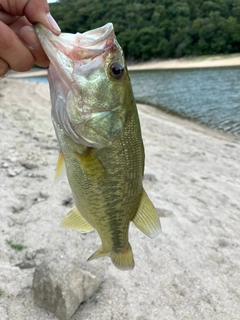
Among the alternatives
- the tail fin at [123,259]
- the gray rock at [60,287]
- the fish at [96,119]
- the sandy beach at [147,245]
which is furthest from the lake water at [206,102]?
the fish at [96,119]

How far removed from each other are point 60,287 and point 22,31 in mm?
2149

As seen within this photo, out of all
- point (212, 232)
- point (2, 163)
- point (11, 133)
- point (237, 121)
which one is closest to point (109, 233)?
point (212, 232)

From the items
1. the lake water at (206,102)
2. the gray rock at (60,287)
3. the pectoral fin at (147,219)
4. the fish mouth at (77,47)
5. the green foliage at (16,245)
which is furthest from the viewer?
the lake water at (206,102)

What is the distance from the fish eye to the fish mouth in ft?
0.22

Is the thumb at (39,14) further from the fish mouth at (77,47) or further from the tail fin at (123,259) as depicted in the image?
the tail fin at (123,259)

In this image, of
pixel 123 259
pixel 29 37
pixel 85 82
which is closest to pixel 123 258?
pixel 123 259

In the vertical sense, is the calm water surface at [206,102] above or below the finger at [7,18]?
A: below

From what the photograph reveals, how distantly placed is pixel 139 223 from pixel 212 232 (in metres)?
3.07

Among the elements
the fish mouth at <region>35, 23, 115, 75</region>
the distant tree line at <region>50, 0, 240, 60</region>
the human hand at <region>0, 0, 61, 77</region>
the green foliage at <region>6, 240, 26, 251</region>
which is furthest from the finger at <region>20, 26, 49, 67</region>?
the distant tree line at <region>50, 0, 240, 60</region>

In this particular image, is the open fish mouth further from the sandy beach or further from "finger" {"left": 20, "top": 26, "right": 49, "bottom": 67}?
the sandy beach

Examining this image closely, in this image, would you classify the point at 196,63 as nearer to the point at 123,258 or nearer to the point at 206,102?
the point at 206,102

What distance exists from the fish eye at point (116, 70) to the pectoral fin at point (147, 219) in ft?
2.41

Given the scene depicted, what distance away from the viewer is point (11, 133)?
8648mm

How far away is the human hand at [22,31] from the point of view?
1962mm
